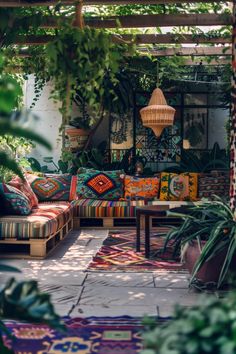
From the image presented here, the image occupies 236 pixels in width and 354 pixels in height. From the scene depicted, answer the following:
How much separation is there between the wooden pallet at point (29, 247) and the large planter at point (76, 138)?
344cm

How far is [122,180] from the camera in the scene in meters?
8.30

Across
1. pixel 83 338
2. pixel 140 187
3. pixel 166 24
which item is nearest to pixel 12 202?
pixel 166 24

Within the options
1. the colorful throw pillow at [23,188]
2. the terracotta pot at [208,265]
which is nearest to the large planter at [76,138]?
the colorful throw pillow at [23,188]

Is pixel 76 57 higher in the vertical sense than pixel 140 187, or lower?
higher

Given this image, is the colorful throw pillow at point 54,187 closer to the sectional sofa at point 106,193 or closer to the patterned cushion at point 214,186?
the sectional sofa at point 106,193

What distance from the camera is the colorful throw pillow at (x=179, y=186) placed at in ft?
26.7

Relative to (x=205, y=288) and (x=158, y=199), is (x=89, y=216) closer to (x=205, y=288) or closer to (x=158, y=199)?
(x=158, y=199)

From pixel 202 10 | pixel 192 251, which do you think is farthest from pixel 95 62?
pixel 202 10

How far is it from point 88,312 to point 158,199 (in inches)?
186

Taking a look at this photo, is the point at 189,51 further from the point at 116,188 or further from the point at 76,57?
the point at 76,57

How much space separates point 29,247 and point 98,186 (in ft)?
7.96

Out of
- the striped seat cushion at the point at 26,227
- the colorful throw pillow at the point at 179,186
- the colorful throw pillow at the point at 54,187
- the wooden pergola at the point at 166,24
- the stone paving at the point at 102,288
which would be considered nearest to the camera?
the stone paving at the point at 102,288

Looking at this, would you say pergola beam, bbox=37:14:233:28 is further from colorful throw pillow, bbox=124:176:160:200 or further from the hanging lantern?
colorful throw pillow, bbox=124:176:160:200

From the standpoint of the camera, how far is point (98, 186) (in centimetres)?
816
